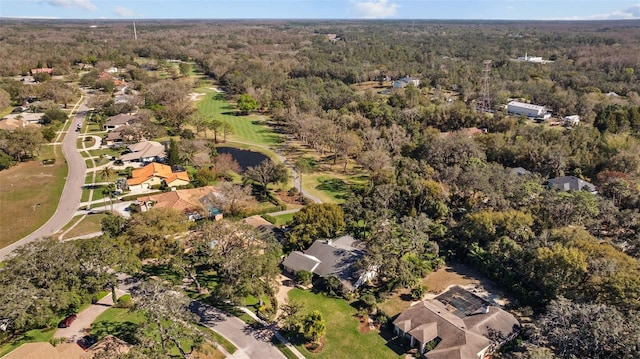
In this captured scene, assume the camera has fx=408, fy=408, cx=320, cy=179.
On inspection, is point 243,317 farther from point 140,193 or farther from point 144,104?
point 144,104

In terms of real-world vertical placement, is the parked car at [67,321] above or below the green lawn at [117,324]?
above

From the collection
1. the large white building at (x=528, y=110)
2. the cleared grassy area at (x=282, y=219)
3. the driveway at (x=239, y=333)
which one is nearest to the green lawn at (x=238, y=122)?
the cleared grassy area at (x=282, y=219)

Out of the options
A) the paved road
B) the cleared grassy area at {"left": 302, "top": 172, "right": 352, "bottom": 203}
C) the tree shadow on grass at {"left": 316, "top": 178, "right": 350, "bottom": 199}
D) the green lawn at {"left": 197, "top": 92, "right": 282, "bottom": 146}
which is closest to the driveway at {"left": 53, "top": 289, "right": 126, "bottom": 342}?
the paved road

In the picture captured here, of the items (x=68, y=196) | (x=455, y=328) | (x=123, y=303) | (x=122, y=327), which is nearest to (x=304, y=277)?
(x=455, y=328)

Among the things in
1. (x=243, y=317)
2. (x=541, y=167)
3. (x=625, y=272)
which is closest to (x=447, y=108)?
(x=541, y=167)

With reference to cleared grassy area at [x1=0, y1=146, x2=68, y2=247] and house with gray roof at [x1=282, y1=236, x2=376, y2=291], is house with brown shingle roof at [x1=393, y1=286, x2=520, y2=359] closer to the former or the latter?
house with gray roof at [x1=282, y1=236, x2=376, y2=291]

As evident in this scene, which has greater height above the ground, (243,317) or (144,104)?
(144,104)

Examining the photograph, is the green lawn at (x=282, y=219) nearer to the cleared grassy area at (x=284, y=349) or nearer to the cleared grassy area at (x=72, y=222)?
the cleared grassy area at (x=284, y=349)
